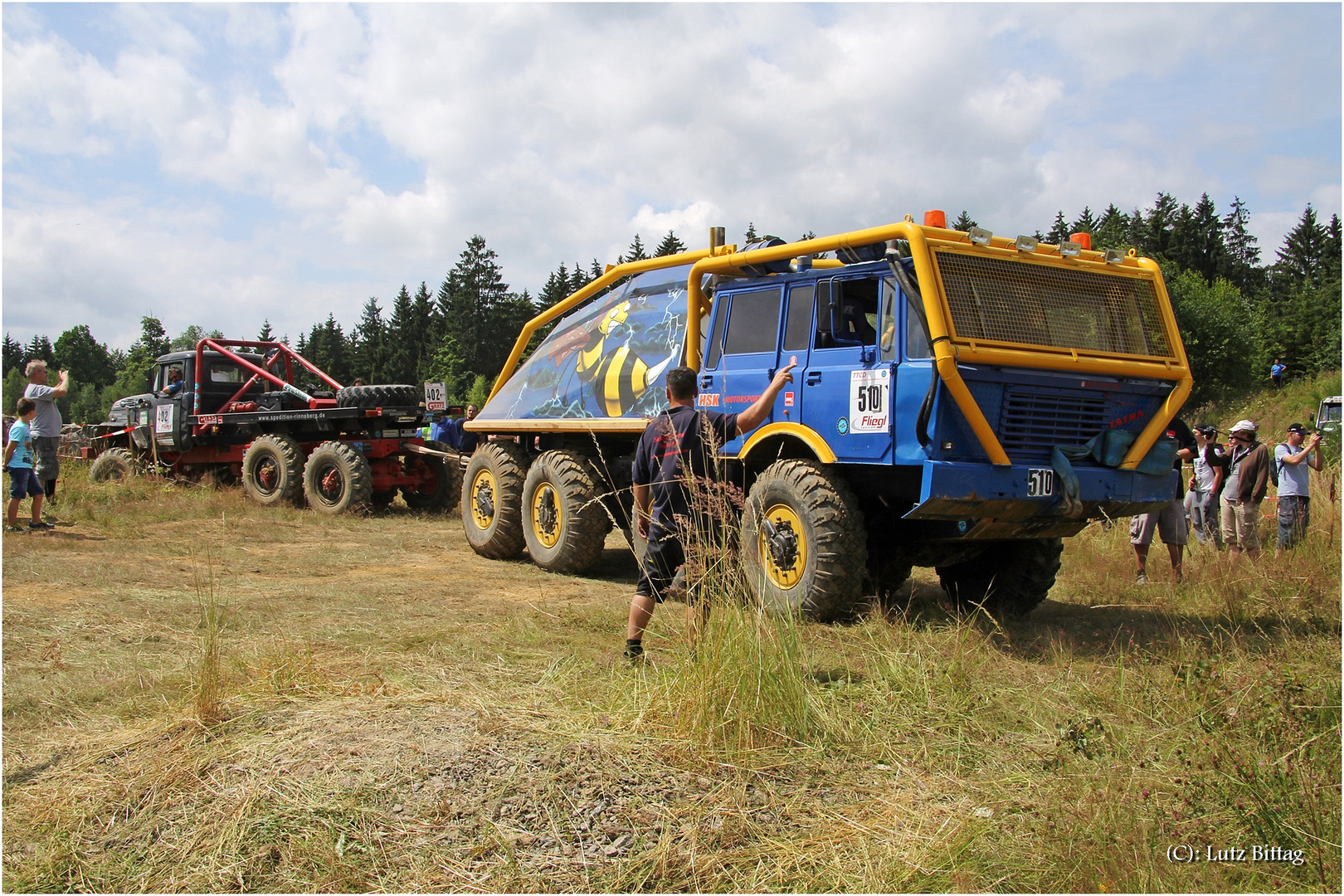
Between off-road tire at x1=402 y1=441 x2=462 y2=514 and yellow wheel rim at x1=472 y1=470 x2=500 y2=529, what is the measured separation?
3818 millimetres

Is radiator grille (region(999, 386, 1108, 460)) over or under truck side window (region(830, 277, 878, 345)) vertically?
under

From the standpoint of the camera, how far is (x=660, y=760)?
3.65 m

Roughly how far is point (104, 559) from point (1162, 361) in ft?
28.8

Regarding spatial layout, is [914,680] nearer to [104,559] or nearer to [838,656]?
[838,656]

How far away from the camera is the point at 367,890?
2945mm

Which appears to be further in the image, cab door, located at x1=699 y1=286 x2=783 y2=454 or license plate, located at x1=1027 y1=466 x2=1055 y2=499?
cab door, located at x1=699 y1=286 x2=783 y2=454

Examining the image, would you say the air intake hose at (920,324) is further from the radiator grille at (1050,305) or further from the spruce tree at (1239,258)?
the spruce tree at (1239,258)

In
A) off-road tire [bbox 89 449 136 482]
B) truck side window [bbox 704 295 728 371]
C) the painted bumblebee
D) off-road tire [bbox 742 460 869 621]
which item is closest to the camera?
off-road tire [bbox 742 460 869 621]

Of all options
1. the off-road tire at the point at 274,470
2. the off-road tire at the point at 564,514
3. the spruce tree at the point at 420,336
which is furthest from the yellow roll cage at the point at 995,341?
the spruce tree at the point at 420,336

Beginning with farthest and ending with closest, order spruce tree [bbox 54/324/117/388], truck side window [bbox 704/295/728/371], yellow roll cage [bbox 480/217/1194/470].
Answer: spruce tree [bbox 54/324/117/388]
truck side window [bbox 704/295/728/371]
yellow roll cage [bbox 480/217/1194/470]

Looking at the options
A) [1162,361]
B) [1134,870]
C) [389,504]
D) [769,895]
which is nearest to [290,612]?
[769,895]

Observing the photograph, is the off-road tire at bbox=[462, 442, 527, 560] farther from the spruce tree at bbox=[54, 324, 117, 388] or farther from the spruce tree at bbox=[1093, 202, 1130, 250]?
the spruce tree at bbox=[54, 324, 117, 388]

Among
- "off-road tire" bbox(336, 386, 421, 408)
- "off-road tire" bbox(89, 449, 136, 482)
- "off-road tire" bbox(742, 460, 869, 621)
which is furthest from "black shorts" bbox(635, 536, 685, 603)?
"off-road tire" bbox(89, 449, 136, 482)

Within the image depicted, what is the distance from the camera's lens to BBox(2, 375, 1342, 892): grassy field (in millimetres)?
3023
